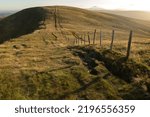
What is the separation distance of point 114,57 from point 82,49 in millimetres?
8288

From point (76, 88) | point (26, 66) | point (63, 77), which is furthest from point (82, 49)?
point (76, 88)

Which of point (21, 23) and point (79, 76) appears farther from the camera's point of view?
point (21, 23)

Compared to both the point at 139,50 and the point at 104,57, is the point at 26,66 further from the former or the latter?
the point at 139,50

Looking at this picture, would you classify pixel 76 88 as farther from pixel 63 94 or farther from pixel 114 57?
pixel 114 57

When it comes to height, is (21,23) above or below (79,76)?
below

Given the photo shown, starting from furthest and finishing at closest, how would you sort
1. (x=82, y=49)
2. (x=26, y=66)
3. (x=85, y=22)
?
1. (x=85, y=22)
2. (x=82, y=49)
3. (x=26, y=66)

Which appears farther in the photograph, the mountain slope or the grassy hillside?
the mountain slope

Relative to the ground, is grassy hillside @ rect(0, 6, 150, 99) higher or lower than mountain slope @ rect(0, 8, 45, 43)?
higher

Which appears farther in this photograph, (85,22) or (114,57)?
(85,22)

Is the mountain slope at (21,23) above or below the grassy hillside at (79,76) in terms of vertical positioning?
below

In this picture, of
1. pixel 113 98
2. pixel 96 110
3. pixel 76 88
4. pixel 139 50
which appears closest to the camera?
pixel 96 110

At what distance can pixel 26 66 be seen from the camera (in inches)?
1043

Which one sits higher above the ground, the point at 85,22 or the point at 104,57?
the point at 104,57

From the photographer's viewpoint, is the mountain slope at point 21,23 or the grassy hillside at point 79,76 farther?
the mountain slope at point 21,23
